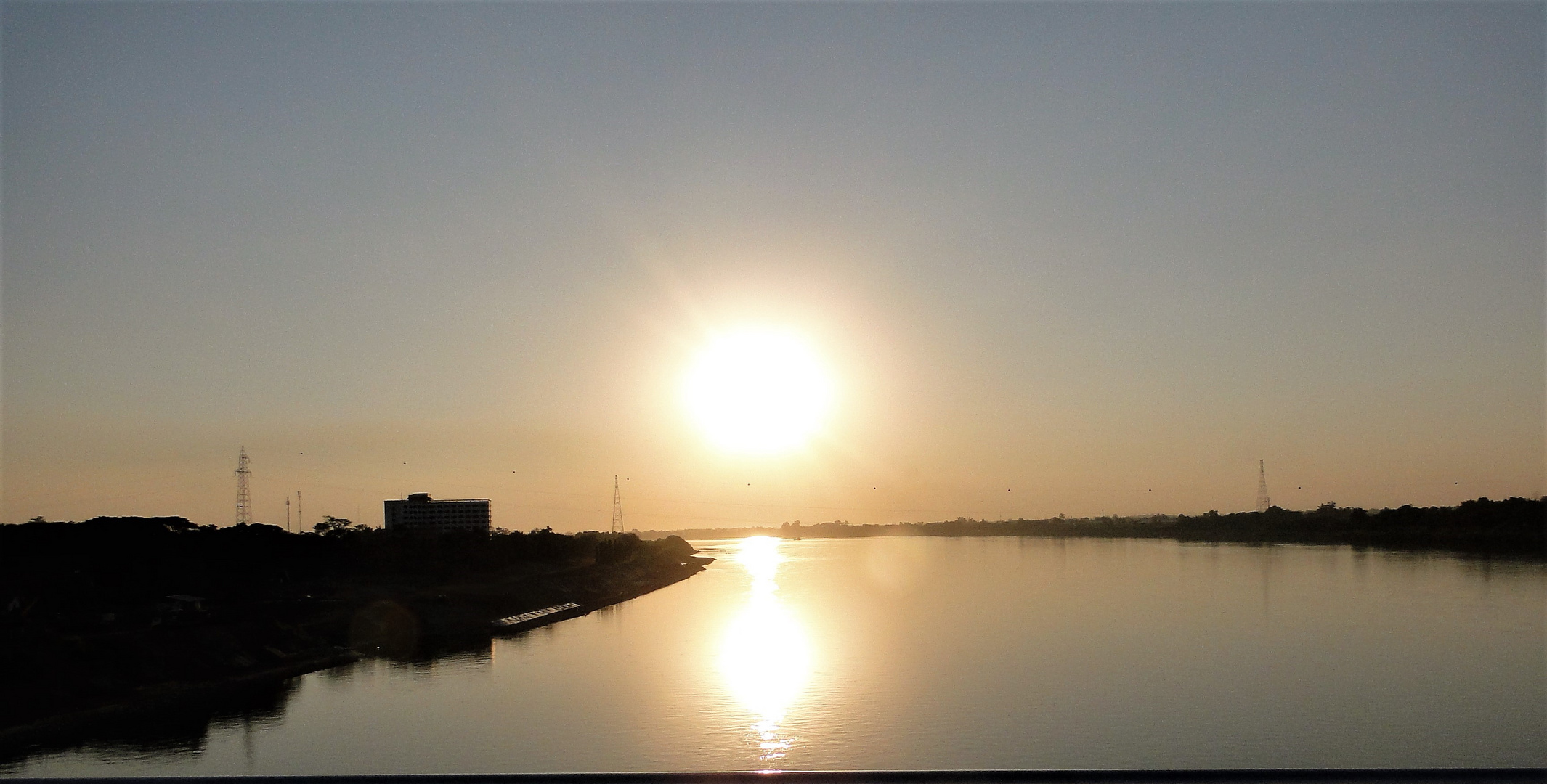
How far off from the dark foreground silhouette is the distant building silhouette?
78.5 m

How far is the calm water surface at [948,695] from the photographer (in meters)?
23.1

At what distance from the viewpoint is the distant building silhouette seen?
534ft

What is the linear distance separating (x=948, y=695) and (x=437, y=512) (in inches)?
5820

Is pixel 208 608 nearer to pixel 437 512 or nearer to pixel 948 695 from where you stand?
pixel 948 695

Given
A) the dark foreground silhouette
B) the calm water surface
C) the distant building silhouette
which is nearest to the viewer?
the calm water surface

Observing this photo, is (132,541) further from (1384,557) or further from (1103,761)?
(1384,557)

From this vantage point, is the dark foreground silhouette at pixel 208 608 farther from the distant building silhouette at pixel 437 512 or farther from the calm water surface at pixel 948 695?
the distant building silhouette at pixel 437 512

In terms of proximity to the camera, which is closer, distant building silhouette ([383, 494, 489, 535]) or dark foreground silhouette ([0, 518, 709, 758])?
dark foreground silhouette ([0, 518, 709, 758])

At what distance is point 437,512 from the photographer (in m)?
166

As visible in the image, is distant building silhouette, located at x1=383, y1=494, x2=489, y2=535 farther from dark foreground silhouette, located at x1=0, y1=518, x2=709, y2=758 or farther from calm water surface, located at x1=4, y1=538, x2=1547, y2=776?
calm water surface, located at x1=4, y1=538, x2=1547, y2=776

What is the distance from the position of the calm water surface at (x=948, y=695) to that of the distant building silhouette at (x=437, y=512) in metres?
111

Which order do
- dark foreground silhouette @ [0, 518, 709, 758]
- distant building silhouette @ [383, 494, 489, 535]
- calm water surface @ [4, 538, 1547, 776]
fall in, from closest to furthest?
calm water surface @ [4, 538, 1547, 776] < dark foreground silhouette @ [0, 518, 709, 758] < distant building silhouette @ [383, 494, 489, 535]

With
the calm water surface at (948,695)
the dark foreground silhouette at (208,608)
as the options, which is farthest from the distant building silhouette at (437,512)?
the calm water surface at (948,695)

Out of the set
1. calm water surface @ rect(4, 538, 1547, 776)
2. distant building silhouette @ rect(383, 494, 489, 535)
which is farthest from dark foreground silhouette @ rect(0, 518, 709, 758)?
distant building silhouette @ rect(383, 494, 489, 535)
